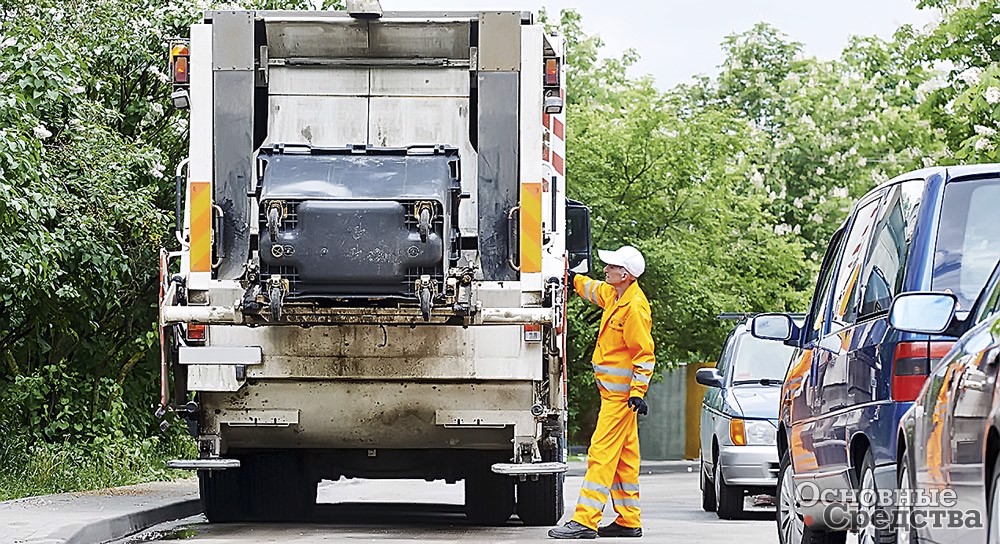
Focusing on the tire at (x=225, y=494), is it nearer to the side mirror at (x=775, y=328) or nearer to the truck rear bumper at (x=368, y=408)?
the truck rear bumper at (x=368, y=408)

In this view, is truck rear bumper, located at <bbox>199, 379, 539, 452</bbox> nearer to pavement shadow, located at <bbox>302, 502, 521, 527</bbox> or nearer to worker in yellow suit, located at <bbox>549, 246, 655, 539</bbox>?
worker in yellow suit, located at <bbox>549, 246, 655, 539</bbox>

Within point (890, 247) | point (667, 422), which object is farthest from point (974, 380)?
point (667, 422)

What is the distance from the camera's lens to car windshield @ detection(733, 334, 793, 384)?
14.5 meters

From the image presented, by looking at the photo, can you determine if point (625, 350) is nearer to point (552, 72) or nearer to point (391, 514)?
point (552, 72)

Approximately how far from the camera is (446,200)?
10.2m

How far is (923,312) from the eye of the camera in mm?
5965

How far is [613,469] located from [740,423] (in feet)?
8.27

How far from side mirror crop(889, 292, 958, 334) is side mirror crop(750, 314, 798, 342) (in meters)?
2.85

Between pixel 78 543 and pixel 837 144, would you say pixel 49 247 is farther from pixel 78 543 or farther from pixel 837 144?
pixel 837 144

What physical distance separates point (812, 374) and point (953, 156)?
1313cm

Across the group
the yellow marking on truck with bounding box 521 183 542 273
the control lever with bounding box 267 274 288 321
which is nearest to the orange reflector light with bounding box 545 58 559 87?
the yellow marking on truck with bounding box 521 183 542 273

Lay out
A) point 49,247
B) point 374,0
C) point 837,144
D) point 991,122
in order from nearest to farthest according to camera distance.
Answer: point 374,0, point 49,247, point 991,122, point 837,144

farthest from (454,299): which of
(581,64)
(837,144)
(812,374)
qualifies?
(581,64)

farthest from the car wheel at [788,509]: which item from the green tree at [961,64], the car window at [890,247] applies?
the green tree at [961,64]
